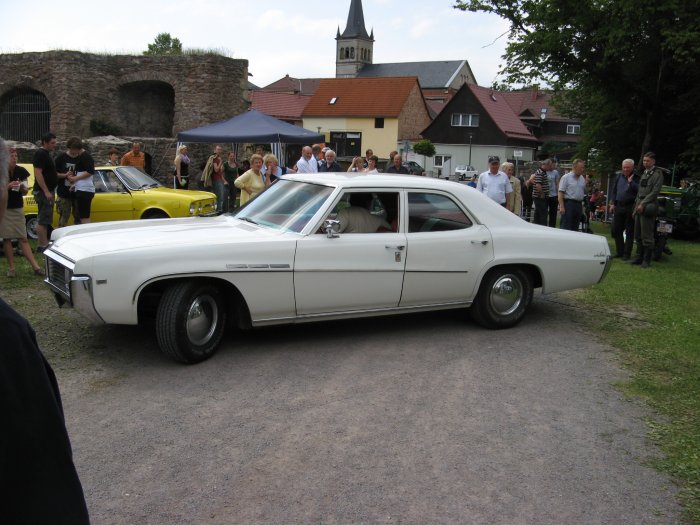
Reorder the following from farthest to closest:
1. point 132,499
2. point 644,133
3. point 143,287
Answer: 1. point 644,133
2. point 143,287
3. point 132,499

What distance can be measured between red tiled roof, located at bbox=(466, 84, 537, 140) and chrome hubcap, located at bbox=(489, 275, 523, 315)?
56760 mm

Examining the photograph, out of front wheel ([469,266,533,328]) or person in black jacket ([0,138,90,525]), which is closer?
person in black jacket ([0,138,90,525])

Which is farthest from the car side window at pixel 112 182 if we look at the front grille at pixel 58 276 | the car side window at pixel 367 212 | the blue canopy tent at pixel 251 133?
the car side window at pixel 367 212

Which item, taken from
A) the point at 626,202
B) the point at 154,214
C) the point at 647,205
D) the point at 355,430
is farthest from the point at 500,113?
the point at 355,430

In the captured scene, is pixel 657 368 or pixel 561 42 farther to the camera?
pixel 561 42

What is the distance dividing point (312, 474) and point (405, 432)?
0.81 meters

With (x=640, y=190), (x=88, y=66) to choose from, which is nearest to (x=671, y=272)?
(x=640, y=190)

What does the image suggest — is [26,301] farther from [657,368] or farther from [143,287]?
[657,368]

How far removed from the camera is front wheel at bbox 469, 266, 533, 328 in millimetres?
6590

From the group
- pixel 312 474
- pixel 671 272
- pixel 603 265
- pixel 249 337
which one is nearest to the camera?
pixel 312 474

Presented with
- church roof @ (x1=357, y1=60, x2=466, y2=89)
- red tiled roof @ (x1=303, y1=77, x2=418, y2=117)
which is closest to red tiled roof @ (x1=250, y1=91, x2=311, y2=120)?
red tiled roof @ (x1=303, y1=77, x2=418, y2=117)

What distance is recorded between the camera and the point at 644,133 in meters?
24.5

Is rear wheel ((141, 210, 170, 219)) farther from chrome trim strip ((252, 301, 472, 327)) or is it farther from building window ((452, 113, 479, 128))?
building window ((452, 113, 479, 128))

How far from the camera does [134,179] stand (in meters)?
12.2
